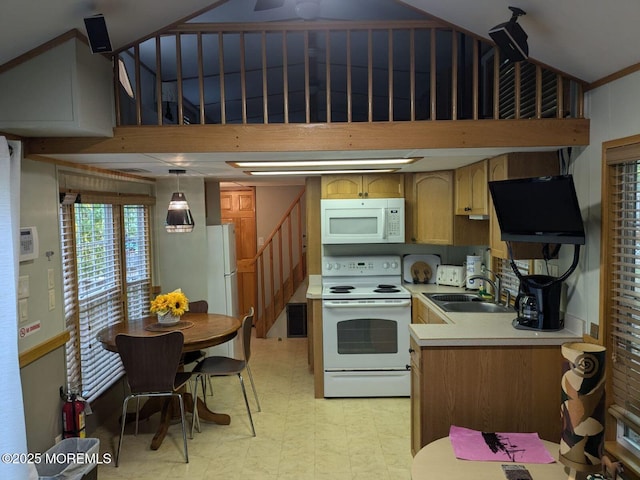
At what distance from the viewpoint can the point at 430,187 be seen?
14.8 ft

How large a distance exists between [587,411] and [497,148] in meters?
1.61

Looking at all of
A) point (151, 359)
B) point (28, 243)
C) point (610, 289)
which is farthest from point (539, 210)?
point (28, 243)

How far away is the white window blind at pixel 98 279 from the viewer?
3.37m

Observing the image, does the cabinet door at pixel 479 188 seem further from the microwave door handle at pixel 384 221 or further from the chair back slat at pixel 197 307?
the chair back slat at pixel 197 307

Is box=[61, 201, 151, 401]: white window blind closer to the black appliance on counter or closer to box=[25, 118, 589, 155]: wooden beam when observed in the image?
box=[25, 118, 589, 155]: wooden beam

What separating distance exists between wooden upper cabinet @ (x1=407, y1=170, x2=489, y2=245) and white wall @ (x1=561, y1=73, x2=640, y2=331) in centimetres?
147

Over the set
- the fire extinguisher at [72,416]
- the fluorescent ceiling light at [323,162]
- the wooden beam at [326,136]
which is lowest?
the fire extinguisher at [72,416]

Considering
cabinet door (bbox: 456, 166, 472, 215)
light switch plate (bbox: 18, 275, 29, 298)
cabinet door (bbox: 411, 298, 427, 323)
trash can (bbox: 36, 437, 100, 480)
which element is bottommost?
trash can (bbox: 36, 437, 100, 480)

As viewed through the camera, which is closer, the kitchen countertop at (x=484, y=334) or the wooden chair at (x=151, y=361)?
the kitchen countertop at (x=484, y=334)

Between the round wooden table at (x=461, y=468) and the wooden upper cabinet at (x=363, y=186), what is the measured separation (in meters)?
2.94

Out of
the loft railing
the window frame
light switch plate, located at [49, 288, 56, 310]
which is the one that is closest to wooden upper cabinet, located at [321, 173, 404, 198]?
the loft railing

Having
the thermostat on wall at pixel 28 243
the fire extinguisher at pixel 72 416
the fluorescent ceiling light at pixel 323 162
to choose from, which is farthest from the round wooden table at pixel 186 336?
the fluorescent ceiling light at pixel 323 162

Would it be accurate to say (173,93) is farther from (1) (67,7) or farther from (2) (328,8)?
(1) (67,7)

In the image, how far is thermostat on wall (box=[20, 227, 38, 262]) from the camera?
2678 millimetres
